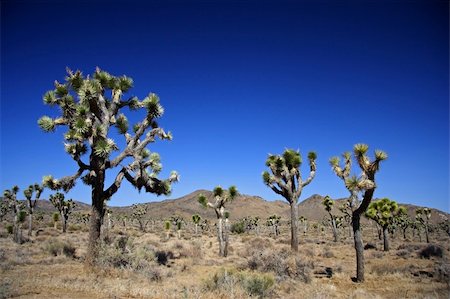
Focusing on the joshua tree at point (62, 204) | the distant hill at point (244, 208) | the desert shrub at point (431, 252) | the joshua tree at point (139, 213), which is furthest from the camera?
the distant hill at point (244, 208)

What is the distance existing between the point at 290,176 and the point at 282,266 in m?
7.49

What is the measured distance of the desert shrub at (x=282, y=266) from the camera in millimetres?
13086

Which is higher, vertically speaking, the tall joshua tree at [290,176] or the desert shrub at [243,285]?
the tall joshua tree at [290,176]

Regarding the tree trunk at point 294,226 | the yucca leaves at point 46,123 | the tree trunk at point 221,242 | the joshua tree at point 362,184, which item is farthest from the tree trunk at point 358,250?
the yucca leaves at point 46,123

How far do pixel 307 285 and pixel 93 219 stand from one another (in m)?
8.62

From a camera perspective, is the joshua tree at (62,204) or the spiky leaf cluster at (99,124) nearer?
the spiky leaf cluster at (99,124)

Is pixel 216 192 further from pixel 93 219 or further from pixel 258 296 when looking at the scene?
pixel 258 296

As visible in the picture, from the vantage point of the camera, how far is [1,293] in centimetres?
762

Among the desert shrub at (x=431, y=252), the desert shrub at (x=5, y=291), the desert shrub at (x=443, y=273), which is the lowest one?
the desert shrub at (x=431, y=252)

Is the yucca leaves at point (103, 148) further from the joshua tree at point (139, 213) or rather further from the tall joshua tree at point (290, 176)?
the joshua tree at point (139, 213)

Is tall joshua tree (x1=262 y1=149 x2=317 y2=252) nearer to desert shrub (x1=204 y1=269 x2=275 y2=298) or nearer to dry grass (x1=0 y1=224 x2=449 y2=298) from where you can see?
dry grass (x1=0 y1=224 x2=449 y2=298)

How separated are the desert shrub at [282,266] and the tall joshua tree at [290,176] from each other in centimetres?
551

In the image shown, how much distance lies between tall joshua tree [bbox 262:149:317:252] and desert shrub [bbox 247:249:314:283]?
551cm

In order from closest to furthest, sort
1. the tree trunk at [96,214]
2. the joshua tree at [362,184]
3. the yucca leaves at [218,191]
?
the joshua tree at [362,184] < the tree trunk at [96,214] < the yucca leaves at [218,191]
